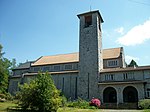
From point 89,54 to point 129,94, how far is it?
1298 centimetres

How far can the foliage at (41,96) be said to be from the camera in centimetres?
2211

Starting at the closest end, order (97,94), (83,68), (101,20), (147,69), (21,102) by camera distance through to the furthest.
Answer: (21,102) → (147,69) → (97,94) → (83,68) → (101,20)

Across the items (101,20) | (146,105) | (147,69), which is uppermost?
(101,20)

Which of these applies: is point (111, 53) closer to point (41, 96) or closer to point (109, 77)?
point (109, 77)

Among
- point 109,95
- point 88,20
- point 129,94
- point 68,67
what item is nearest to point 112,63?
point 109,95

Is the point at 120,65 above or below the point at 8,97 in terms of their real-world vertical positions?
above

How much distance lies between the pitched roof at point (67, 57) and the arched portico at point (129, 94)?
9896 mm

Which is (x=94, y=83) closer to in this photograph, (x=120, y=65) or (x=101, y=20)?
(x=120, y=65)

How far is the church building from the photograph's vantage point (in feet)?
130

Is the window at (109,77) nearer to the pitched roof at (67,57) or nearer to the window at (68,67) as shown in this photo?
the pitched roof at (67,57)

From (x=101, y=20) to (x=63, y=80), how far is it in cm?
1931

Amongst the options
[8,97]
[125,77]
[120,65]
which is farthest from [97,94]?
[8,97]

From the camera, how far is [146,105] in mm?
31016

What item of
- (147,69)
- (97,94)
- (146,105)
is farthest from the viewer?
(97,94)
